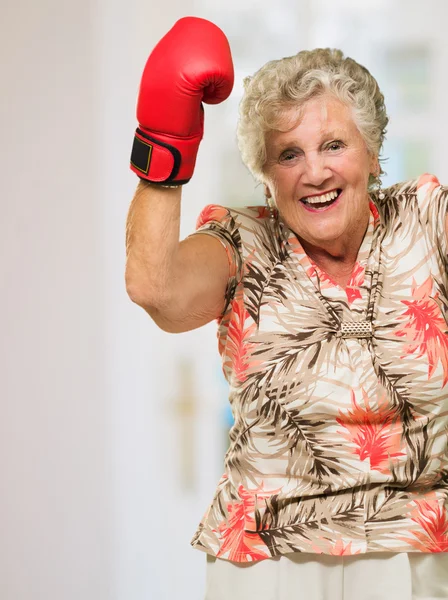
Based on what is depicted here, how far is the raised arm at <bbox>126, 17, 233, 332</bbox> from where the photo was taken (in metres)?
1.21

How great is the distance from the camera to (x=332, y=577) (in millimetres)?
1400

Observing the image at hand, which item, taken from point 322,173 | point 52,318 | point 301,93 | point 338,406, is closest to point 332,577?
point 338,406

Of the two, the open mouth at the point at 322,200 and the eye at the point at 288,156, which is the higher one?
the eye at the point at 288,156

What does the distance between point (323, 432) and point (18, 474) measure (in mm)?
1332

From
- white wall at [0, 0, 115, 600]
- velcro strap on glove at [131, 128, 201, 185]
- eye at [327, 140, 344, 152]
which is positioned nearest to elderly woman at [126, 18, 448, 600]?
eye at [327, 140, 344, 152]

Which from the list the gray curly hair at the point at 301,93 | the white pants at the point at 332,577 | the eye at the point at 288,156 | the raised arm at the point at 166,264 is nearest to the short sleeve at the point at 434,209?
the gray curly hair at the point at 301,93

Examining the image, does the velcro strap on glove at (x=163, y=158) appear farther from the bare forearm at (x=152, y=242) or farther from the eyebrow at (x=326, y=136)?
the eyebrow at (x=326, y=136)

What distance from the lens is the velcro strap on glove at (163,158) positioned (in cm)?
123

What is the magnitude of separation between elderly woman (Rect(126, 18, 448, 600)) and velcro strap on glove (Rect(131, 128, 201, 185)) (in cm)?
12

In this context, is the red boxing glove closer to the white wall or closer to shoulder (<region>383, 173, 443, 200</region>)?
shoulder (<region>383, 173, 443, 200</region>)

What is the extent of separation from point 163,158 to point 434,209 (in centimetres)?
48

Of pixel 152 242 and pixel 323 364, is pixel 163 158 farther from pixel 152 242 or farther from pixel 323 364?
pixel 323 364

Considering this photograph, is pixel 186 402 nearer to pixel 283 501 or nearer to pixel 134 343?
pixel 134 343

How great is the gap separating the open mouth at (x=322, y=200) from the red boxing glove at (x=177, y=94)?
0.26 meters
